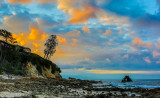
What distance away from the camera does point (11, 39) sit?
87000 mm

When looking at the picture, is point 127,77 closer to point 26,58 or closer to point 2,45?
point 26,58

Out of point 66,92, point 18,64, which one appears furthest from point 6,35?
point 66,92

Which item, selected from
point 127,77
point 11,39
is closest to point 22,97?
point 127,77

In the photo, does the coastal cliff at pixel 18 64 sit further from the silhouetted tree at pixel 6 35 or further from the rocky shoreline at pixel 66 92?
the rocky shoreline at pixel 66 92

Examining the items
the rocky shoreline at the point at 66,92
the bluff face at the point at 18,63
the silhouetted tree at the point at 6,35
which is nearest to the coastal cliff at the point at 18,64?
the bluff face at the point at 18,63

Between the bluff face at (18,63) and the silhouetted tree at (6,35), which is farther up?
the silhouetted tree at (6,35)

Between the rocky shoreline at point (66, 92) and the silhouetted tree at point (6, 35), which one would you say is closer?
the rocky shoreline at point (66, 92)

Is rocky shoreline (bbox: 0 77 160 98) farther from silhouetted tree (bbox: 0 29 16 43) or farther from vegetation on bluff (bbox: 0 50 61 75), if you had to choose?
silhouetted tree (bbox: 0 29 16 43)

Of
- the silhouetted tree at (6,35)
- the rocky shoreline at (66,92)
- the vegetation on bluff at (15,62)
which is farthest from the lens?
the silhouetted tree at (6,35)

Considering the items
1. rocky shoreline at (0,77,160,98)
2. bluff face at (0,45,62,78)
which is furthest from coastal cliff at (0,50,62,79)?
rocky shoreline at (0,77,160,98)

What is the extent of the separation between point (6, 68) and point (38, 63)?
15.6 metres

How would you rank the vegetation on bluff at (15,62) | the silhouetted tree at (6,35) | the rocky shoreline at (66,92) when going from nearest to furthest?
1. the rocky shoreline at (66,92)
2. the vegetation on bluff at (15,62)
3. the silhouetted tree at (6,35)

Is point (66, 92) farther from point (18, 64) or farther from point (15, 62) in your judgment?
point (15, 62)

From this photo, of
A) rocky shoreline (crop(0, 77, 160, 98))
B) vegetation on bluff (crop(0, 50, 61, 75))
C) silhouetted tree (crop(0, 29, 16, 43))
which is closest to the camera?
rocky shoreline (crop(0, 77, 160, 98))
